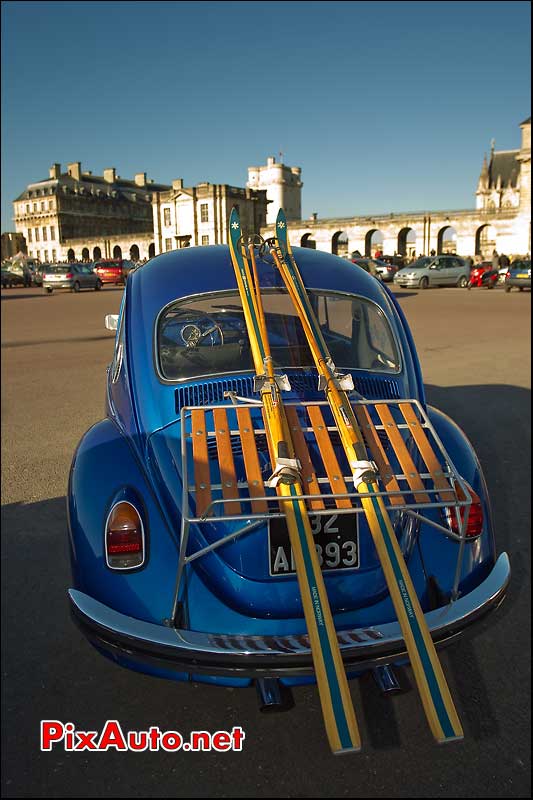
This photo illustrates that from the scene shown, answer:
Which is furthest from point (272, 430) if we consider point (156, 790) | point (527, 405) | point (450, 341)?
point (450, 341)

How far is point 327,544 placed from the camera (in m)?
2.34

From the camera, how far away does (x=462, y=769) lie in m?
2.34

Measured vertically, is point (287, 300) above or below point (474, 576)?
above

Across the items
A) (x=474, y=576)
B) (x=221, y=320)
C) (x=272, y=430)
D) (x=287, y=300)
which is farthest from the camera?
(x=221, y=320)

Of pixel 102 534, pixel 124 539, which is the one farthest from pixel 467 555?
pixel 102 534

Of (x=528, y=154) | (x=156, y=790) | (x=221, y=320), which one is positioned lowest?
(x=156, y=790)

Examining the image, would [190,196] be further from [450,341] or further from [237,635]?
[450,341]

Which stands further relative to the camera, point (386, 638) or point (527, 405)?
point (527, 405)

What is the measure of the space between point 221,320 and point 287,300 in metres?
0.40

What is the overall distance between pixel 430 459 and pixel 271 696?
108cm

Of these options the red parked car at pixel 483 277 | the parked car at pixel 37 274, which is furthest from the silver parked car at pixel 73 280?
the red parked car at pixel 483 277

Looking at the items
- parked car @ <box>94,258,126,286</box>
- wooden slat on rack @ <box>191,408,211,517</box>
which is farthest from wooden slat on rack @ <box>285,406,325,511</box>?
parked car @ <box>94,258,126,286</box>

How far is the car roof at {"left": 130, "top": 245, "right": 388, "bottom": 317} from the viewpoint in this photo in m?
3.01

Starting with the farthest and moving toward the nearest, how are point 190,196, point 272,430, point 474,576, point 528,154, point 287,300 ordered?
point 528,154 < point 190,196 < point 287,300 < point 474,576 < point 272,430
